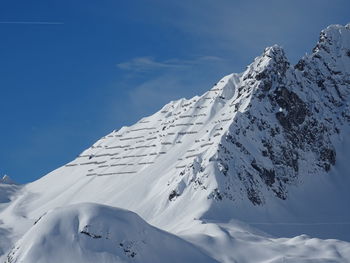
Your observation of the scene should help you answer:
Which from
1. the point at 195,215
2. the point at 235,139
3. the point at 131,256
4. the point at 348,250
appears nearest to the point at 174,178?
the point at 235,139

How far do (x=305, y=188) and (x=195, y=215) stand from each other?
142 ft

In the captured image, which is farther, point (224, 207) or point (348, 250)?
point (224, 207)

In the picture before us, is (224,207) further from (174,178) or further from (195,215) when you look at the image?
(174,178)

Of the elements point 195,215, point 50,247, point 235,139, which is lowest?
point 50,247

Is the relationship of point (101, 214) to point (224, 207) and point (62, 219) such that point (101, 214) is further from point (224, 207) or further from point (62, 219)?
point (224, 207)

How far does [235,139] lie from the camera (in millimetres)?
189000

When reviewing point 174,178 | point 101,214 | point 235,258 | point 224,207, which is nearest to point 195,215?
point 224,207

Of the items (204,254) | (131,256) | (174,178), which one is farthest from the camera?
(174,178)

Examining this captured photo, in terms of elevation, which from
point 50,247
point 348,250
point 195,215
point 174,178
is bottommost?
point 50,247

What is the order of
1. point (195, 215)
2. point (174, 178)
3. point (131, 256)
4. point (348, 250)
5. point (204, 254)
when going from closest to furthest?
point (131, 256), point (204, 254), point (348, 250), point (195, 215), point (174, 178)

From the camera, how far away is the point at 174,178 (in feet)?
615

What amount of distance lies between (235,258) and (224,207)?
158ft

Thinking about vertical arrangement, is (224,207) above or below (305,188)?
below

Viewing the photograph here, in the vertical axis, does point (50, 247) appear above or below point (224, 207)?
below
